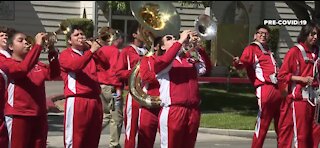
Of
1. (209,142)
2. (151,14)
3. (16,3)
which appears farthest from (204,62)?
(16,3)

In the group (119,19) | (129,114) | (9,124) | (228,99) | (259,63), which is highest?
(259,63)

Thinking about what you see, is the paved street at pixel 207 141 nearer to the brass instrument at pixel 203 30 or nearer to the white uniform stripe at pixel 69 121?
the white uniform stripe at pixel 69 121

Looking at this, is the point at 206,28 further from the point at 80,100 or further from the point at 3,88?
the point at 3,88

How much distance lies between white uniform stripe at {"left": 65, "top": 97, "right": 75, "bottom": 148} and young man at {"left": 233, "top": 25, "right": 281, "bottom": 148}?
9.82ft

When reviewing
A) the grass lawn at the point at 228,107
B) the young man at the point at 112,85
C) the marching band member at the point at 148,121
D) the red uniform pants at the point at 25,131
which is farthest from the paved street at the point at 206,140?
the red uniform pants at the point at 25,131

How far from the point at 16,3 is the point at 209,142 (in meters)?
17.3

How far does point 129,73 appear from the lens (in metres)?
10.1

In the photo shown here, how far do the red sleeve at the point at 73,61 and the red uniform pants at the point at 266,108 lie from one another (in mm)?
3137

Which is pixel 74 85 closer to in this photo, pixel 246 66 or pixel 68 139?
pixel 68 139

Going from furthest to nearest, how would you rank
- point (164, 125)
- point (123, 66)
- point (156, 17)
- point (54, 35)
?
1. point (123, 66)
2. point (156, 17)
3. point (54, 35)
4. point (164, 125)

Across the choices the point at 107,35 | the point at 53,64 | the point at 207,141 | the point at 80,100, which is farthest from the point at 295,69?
the point at 207,141

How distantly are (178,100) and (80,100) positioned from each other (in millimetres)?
1336

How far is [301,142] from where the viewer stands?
924cm

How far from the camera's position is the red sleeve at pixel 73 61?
847cm
